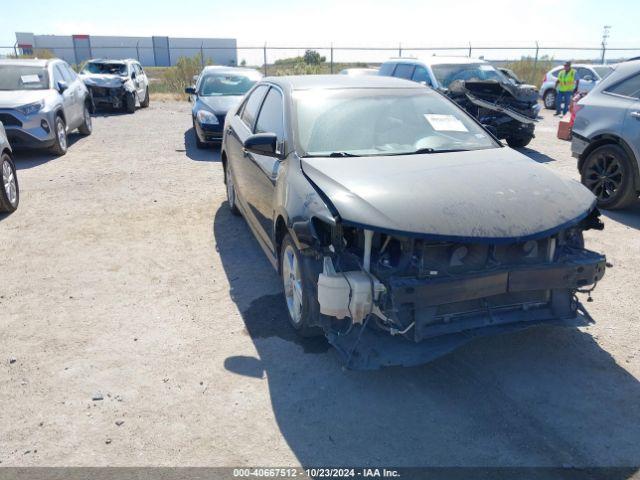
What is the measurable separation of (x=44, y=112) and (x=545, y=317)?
915cm

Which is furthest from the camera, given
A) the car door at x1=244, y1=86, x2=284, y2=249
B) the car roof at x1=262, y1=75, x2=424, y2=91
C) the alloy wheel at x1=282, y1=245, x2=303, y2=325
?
the car roof at x1=262, y1=75, x2=424, y2=91

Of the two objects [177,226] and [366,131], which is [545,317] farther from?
[177,226]

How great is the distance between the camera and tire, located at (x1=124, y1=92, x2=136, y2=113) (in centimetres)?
1680

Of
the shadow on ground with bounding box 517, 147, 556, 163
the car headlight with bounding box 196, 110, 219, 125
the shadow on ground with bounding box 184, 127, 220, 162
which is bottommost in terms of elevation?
the shadow on ground with bounding box 184, 127, 220, 162

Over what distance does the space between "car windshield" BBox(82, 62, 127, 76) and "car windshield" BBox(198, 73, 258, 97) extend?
690 cm

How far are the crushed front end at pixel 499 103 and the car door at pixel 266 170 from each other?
6.42 metres

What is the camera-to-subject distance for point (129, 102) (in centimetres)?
1692

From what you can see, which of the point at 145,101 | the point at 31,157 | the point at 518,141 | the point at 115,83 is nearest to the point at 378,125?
the point at 518,141

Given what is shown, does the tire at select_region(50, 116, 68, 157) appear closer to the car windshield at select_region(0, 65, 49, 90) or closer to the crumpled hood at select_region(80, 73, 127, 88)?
the car windshield at select_region(0, 65, 49, 90)

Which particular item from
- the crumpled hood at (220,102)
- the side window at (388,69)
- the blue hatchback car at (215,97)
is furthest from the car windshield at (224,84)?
the side window at (388,69)

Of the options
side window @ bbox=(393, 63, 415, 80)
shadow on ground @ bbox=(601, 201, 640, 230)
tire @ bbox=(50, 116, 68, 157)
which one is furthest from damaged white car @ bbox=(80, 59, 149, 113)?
shadow on ground @ bbox=(601, 201, 640, 230)

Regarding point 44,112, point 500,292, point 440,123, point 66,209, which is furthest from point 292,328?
point 44,112

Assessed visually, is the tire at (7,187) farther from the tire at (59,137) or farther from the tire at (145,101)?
the tire at (145,101)

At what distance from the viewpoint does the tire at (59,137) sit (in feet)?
33.0
